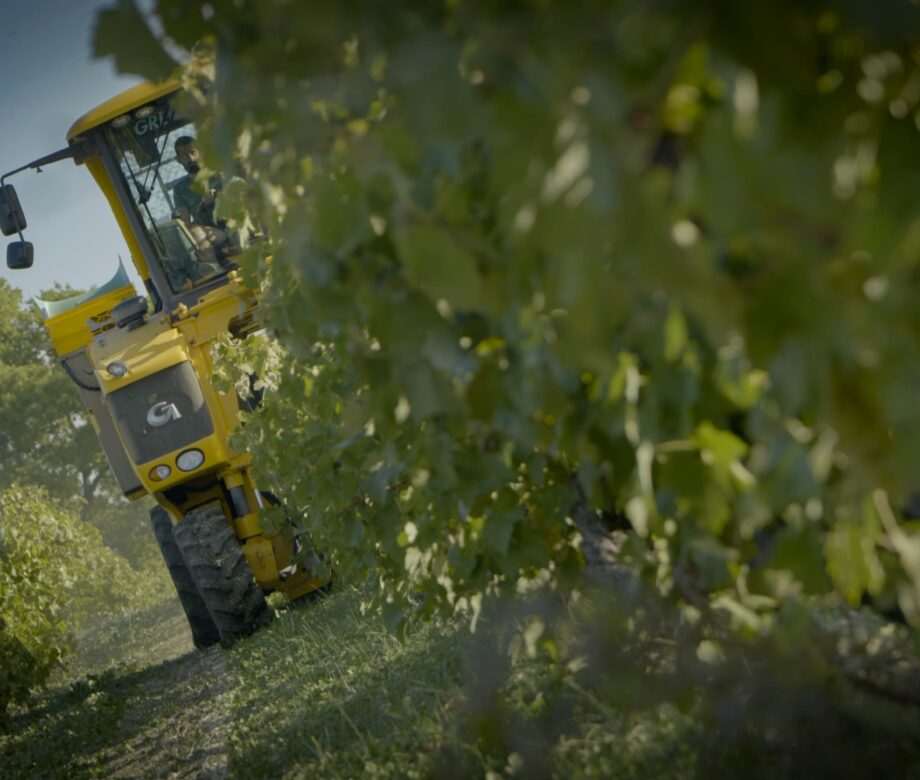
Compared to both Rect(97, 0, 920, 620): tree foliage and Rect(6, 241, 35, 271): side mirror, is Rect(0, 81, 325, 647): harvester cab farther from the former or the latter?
Rect(97, 0, 920, 620): tree foliage

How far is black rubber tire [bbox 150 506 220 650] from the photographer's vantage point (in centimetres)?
789

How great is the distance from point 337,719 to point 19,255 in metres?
4.41

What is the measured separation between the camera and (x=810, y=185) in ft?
3.26

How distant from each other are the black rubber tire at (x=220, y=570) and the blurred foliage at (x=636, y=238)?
16.1ft

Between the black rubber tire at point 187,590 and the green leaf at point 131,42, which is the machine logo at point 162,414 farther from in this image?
the green leaf at point 131,42

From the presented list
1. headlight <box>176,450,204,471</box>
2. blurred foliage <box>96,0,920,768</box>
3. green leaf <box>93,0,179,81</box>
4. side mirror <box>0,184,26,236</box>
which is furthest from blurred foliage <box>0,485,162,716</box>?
green leaf <box>93,0,179,81</box>

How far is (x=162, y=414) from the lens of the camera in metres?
6.72

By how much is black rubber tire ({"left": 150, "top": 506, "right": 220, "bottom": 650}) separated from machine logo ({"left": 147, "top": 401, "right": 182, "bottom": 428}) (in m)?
1.32

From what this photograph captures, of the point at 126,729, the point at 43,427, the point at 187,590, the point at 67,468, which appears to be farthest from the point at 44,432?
the point at 126,729

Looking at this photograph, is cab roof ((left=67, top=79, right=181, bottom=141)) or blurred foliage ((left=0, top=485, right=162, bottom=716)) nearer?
cab roof ((left=67, top=79, right=181, bottom=141))

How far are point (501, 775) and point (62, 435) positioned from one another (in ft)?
131

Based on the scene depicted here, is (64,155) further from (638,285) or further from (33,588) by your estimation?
(638,285)

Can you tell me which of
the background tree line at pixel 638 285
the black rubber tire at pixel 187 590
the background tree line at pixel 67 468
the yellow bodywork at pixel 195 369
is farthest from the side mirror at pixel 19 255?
the background tree line at pixel 67 468

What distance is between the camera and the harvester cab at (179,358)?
22.1 ft
